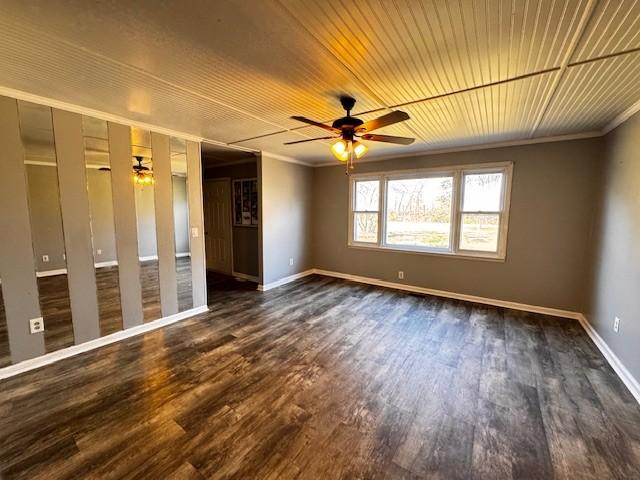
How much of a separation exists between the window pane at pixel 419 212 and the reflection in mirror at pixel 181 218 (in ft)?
11.3

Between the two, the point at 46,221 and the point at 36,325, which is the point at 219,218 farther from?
the point at 36,325

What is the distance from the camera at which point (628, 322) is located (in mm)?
2400

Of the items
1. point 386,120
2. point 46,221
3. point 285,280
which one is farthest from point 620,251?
point 46,221

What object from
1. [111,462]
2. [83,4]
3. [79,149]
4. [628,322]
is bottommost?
[111,462]

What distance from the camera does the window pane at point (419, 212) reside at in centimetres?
460

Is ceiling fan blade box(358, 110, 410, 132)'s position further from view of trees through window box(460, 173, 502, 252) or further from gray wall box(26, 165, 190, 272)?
view of trees through window box(460, 173, 502, 252)

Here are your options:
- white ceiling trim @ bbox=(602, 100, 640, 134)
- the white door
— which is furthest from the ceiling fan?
the white door

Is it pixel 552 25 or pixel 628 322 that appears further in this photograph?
pixel 628 322

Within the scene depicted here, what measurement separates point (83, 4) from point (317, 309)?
367cm

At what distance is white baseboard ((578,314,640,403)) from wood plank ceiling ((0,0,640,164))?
7.74 feet

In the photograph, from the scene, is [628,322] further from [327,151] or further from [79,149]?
[79,149]

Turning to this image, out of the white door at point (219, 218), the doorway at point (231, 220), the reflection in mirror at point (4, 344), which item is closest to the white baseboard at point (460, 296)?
the doorway at point (231, 220)

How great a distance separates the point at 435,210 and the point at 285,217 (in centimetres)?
273

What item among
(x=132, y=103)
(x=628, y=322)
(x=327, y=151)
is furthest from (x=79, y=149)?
(x=628, y=322)
